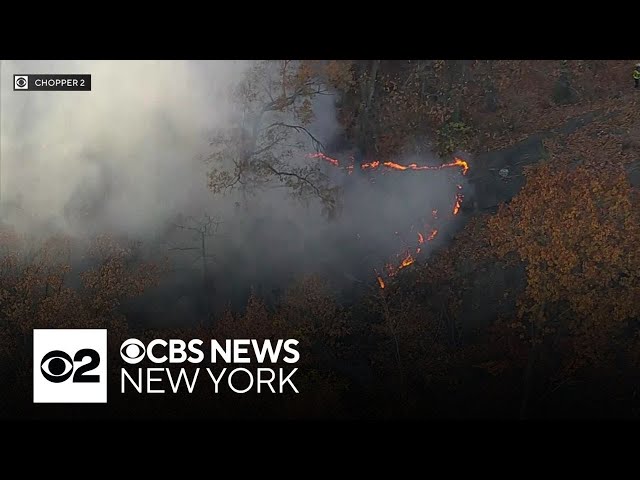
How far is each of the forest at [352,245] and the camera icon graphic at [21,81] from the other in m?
0.71

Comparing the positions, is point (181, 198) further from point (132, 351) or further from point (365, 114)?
point (365, 114)

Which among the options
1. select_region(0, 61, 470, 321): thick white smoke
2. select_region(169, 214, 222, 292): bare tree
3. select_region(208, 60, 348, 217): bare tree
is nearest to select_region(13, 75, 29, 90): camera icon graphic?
select_region(0, 61, 470, 321): thick white smoke

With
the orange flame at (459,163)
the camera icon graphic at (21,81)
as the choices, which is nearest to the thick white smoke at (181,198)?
the camera icon graphic at (21,81)

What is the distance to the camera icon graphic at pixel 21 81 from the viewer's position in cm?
1080

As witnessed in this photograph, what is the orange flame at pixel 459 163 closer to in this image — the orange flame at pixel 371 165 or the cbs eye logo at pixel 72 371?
the orange flame at pixel 371 165

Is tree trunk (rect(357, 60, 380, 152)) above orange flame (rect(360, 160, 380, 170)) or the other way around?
above

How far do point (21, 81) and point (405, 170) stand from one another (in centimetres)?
663

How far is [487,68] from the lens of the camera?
1189cm

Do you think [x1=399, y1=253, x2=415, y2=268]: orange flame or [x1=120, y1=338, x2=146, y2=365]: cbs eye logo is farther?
[x1=399, y1=253, x2=415, y2=268]: orange flame

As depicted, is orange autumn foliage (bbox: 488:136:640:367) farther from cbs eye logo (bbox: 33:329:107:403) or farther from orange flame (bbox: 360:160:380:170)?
cbs eye logo (bbox: 33:329:107:403)

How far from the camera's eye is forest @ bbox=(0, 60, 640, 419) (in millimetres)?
11703

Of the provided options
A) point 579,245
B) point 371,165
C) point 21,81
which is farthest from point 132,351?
point 579,245

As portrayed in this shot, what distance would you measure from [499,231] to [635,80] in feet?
11.6

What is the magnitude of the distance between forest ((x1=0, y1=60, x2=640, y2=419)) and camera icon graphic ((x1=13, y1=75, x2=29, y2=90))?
0.71 metres
